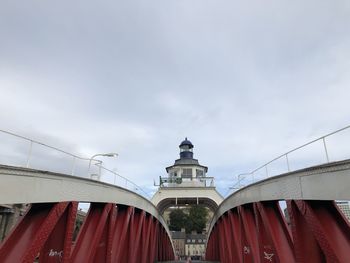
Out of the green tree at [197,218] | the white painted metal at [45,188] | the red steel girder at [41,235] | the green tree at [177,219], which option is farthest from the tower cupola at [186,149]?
the red steel girder at [41,235]

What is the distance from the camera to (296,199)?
32.0ft

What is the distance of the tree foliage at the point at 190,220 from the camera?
7331 centimetres

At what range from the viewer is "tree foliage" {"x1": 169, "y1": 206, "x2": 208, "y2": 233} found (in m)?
73.3

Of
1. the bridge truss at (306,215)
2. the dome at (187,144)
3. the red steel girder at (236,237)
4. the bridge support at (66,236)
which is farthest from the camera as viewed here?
the dome at (187,144)

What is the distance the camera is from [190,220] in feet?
242

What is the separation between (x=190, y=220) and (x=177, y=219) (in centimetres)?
336

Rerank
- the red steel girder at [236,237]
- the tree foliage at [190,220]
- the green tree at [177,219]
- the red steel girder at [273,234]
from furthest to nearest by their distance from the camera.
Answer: the green tree at [177,219]
the tree foliage at [190,220]
the red steel girder at [236,237]
the red steel girder at [273,234]

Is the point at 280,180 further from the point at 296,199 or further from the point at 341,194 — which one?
the point at 341,194

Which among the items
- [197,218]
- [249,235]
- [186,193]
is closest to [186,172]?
[186,193]

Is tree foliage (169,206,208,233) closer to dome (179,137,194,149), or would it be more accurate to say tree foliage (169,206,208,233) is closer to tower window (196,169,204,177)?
dome (179,137,194,149)

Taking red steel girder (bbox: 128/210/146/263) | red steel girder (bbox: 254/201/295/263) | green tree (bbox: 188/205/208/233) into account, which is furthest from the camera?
green tree (bbox: 188/205/208/233)

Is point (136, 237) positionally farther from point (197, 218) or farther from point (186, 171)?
point (197, 218)

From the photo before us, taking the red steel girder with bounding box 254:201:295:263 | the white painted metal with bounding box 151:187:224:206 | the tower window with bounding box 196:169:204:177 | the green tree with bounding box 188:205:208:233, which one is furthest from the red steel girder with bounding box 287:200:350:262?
the green tree with bounding box 188:205:208:233

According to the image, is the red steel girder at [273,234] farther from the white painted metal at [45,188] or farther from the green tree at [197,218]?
the green tree at [197,218]
